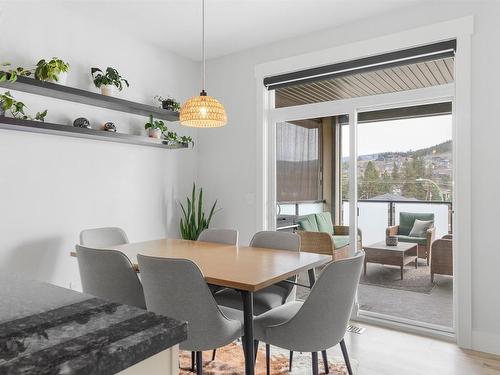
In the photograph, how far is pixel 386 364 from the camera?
2496 mm

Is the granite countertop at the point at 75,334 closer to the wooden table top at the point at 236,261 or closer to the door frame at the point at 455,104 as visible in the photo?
the wooden table top at the point at 236,261

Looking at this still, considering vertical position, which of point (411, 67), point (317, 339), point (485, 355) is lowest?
point (485, 355)

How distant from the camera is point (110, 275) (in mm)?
2096

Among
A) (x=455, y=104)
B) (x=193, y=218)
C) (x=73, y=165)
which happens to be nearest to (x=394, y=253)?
(x=455, y=104)

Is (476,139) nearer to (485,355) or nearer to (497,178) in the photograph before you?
(497,178)

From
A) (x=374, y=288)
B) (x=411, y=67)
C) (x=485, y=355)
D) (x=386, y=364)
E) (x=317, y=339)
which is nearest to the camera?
(x=317, y=339)

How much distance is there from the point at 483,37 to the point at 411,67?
55 centimetres

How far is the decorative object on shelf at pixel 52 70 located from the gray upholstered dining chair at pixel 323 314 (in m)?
2.48

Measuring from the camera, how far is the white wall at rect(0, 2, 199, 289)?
283 cm

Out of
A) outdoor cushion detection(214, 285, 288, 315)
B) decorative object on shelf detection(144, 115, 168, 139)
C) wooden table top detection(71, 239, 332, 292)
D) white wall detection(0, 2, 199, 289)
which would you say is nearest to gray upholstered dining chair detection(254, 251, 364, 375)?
wooden table top detection(71, 239, 332, 292)

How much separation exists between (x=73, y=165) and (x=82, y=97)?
0.59 meters

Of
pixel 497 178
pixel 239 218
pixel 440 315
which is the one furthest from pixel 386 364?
pixel 239 218

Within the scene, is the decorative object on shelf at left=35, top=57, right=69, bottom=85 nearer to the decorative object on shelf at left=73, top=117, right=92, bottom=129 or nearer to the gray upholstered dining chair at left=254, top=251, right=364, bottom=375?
the decorative object on shelf at left=73, top=117, right=92, bottom=129

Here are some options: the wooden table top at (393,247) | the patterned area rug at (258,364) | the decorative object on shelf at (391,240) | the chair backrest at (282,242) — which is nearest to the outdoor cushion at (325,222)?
the wooden table top at (393,247)
